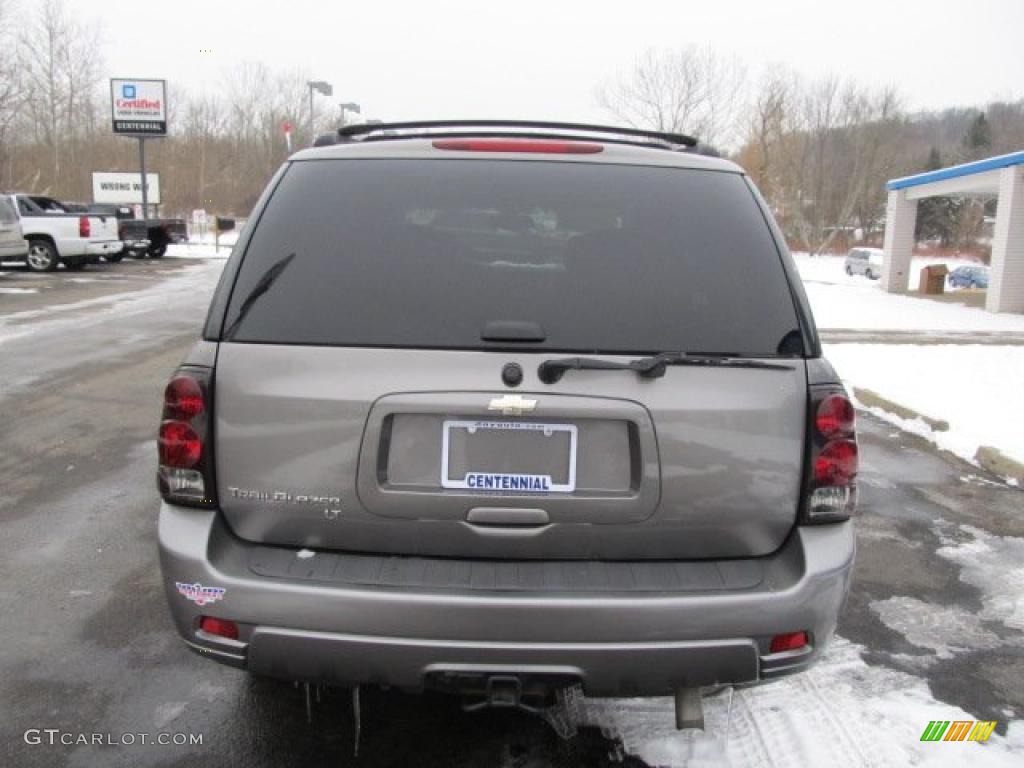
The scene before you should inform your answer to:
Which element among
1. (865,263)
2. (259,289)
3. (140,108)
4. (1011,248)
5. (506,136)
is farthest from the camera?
(865,263)

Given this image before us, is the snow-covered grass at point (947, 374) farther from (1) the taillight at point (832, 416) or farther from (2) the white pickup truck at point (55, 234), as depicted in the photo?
(2) the white pickup truck at point (55, 234)

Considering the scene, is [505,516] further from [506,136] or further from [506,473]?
[506,136]

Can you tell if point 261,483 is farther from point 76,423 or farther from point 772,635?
point 76,423

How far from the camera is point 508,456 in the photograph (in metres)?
2.20

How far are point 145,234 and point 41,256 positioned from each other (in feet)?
18.8

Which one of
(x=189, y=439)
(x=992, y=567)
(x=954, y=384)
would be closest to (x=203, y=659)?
(x=189, y=439)

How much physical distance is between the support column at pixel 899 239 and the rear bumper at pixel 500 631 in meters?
25.6

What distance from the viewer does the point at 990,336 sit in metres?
13.9

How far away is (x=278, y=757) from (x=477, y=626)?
40.3 inches

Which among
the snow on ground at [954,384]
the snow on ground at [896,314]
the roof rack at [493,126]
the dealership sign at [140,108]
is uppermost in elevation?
the dealership sign at [140,108]

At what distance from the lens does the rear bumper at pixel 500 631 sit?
2100mm

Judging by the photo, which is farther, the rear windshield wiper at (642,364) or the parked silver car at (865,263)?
the parked silver car at (865,263)

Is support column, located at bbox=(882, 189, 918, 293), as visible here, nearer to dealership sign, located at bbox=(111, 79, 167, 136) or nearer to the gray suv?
the gray suv

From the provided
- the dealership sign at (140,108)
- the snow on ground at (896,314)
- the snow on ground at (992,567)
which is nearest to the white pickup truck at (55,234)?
the dealership sign at (140,108)
